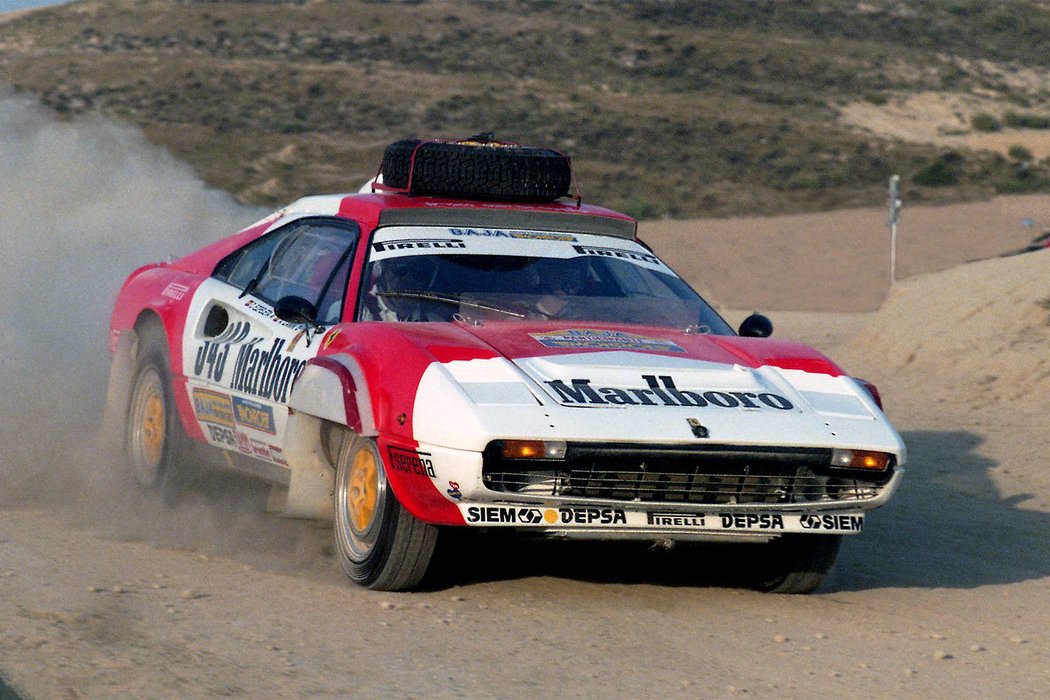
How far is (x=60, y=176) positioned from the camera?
40.8ft

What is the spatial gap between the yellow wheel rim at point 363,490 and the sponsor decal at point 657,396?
760 mm

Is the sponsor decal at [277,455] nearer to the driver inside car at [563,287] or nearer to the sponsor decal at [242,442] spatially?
the sponsor decal at [242,442]

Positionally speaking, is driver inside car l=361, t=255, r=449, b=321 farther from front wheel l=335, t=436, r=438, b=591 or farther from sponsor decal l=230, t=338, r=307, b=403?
front wheel l=335, t=436, r=438, b=591

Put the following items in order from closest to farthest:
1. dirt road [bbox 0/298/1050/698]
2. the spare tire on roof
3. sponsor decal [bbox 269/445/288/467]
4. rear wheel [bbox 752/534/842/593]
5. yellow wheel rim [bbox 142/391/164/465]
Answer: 1. dirt road [bbox 0/298/1050/698]
2. rear wheel [bbox 752/534/842/593]
3. sponsor decal [bbox 269/445/288/467]
4. the spare tire on roof
5. yellow wheel rim [bbox 142/391/164/465]

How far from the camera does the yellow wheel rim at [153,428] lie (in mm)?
7531

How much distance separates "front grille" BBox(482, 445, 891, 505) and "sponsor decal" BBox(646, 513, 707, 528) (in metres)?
0.05

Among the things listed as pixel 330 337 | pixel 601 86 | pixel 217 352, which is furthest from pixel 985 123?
pixel 330 337

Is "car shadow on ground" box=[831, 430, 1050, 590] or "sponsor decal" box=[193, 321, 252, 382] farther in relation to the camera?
"sponsor decal" box=[193, 321, 252, 382]

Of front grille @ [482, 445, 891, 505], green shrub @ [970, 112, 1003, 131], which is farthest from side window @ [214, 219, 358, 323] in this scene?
green shrub @ [970, 112, 1003, 131]

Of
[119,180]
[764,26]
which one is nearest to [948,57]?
[764,26]

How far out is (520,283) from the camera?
6.46 metres

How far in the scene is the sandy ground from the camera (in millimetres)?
4504

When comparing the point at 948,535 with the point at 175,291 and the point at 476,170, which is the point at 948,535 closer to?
the point at 476,170

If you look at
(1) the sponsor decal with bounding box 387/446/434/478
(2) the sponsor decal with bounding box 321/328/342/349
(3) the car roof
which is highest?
(3) the car roof
